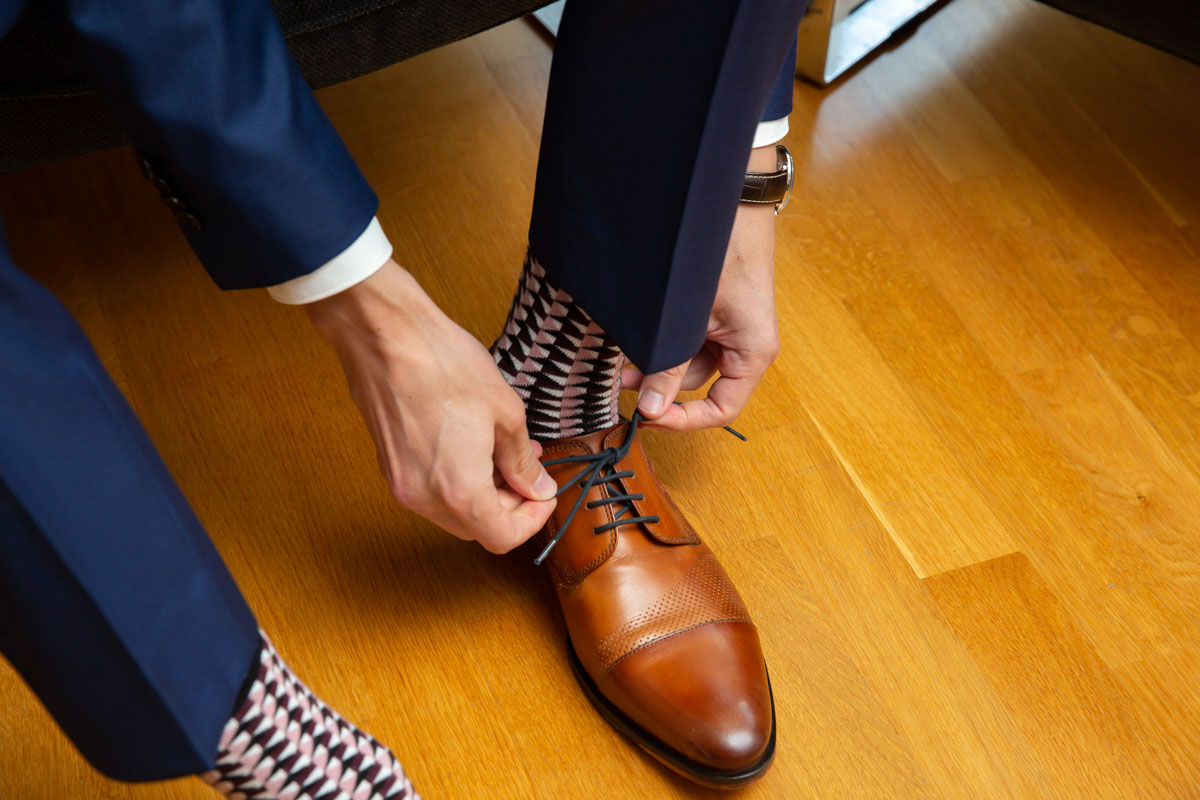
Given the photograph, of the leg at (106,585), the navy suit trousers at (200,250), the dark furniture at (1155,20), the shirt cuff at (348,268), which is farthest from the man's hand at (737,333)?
the dark furniture at (1155,20)

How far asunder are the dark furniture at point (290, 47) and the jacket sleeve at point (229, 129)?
0.21 meters

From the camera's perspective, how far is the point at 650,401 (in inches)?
29.0

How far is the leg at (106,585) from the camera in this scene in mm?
437

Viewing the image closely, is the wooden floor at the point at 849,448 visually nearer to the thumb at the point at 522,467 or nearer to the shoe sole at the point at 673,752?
the shoe sole at the point at 673,752

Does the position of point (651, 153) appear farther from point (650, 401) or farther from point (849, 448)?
point (849, 448)

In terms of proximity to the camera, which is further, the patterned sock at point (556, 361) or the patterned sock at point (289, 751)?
the patterned sock at point (556, 361)

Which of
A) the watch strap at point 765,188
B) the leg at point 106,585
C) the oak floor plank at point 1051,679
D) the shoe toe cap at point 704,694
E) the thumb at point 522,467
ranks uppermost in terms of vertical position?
the leg at point 106,585

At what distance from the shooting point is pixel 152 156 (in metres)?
0.53

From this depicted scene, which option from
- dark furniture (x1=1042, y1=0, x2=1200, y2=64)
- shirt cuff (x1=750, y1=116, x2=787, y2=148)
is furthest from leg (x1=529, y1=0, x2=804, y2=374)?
dark furniture (x1=1042, y1=0, x2=1200, y2=64)

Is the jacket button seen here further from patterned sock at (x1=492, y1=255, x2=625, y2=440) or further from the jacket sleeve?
patterned sock at (x1=492, y1=255, x2=625, y2=440)

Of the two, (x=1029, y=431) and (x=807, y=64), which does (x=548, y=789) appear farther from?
(x=807, y=64)

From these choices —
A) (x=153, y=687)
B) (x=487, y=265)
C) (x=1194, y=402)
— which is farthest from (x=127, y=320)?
(x=1194, y=402)

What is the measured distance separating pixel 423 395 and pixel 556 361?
19 centimetres

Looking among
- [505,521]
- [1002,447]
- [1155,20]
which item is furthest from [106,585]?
[1155,20]
